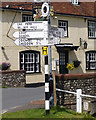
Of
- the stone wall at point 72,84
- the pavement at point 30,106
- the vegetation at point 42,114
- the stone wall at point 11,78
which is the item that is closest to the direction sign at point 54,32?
the stone wall at point 72,84

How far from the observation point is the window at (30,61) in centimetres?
1923

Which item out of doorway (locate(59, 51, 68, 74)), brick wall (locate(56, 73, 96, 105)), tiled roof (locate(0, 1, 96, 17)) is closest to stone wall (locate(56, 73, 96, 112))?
brick wall (locate(56, 73, 96, 105))

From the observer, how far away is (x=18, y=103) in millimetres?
11211

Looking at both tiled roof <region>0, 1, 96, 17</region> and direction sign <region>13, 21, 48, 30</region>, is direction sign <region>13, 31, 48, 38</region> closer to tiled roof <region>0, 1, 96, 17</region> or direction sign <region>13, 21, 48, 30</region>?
direction sign <region>13, 21, 48, 30</region>

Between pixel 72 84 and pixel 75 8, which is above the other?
pixel 75 8

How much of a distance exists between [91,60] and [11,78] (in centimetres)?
876

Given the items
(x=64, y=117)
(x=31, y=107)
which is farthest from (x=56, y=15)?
(x=64, y=117)

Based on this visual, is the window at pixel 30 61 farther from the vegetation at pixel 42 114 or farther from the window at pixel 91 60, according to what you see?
the vegetation at pixel 42 114

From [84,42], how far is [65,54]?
6.72ft

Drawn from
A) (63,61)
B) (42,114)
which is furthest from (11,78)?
(42,114)

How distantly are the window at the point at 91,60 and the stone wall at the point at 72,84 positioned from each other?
10.9 m

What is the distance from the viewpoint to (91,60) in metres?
22.8

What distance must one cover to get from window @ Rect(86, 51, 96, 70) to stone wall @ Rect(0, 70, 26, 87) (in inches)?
299

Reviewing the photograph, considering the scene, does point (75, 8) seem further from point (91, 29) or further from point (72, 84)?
point (72, 84)
